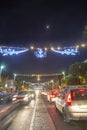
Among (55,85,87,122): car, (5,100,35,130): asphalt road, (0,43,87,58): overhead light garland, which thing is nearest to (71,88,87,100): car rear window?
(55,85,87,122): car

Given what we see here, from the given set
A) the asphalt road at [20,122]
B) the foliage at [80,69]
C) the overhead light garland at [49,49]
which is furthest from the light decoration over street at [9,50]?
the foliage at [80,69]

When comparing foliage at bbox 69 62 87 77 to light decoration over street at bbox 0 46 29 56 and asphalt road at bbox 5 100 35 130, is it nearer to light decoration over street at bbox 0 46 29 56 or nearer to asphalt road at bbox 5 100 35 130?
light decoration over street at bbox 0 46 29 56

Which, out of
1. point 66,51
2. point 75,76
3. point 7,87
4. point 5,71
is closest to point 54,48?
point 66,51

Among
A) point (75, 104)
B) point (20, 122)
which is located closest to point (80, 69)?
point (20, 122)

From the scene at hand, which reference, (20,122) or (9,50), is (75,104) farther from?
(9,50)

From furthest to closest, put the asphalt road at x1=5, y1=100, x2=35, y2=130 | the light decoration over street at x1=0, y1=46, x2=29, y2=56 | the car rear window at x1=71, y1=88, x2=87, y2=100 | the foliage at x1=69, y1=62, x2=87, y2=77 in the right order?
the foliage at x1=69, y1=62, x2=87, y2=77 → the light decoration over street at x1=0, y1=46, x2=29, y2=56 → the car rear window at x1=71, y1=88, x2=87, y2=100 → the asphalt road at x1=5, y1=100, x2=35, y2=130

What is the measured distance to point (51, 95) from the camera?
39375 millimetres

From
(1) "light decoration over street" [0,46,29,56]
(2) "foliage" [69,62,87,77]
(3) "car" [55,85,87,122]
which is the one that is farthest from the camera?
(2) "foliage" [69,62,87,77]

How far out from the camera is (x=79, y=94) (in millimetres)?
16719

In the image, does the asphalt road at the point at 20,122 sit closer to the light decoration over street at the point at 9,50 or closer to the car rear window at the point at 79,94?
the car rear window at the point at 79,94

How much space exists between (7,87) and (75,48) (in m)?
69.6

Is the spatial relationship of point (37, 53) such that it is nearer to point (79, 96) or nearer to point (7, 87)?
point (79, 96)

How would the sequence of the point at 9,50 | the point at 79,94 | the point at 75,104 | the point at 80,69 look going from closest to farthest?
the point at 75,104 → the point at 79,94 → the point at 9,50 → the point at 80,69

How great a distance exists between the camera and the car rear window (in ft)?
54.4
